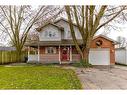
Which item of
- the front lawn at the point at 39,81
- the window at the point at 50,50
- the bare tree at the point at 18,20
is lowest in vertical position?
the front lawn at the point at 39,81

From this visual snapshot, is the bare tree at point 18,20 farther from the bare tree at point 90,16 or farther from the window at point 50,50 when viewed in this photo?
the bare tree at point 90,16

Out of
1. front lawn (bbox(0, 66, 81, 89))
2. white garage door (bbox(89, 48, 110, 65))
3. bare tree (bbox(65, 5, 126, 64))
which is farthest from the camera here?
white garage door (bbox(89, 48, 110, 65))

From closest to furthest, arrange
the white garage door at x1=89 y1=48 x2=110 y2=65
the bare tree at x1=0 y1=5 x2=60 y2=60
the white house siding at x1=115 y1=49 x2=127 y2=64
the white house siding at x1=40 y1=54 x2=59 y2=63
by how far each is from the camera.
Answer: the white house siding at x1=40 y1=54 x2=59 y2=63 < the white garage door at x1=89 y1=48 x2=110 y2=65 < the white house siding at x1=115 y1=49 x2=127 y2=64 < the bare tree at x1=0 y1=5 x2=60 y2=60

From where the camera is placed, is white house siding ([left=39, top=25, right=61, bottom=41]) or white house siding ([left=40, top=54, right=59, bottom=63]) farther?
white house siding ([left=39, top=25, right=61, bottom=41])

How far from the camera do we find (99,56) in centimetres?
2723

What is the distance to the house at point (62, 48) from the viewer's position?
27.2 m

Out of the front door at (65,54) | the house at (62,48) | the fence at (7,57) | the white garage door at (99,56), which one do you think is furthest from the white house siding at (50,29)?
the white garage door at (99,56)

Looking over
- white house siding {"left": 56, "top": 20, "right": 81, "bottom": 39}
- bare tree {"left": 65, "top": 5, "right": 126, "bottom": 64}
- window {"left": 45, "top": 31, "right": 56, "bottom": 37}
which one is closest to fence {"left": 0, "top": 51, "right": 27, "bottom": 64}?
window {"left": 45, "top": 31, "right": 56, "bottom": 37}

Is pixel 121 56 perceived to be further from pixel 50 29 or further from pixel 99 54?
pixel 50 29

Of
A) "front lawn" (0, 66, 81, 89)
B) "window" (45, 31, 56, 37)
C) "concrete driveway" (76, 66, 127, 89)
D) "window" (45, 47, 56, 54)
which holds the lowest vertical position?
"concrete driveway" (76, 66, 127, 89)

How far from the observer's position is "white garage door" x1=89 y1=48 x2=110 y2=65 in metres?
27.2

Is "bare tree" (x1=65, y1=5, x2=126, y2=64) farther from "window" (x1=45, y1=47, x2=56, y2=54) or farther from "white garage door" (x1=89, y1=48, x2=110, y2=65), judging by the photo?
"window" (x1=45, y1=47, x2=56, y2=54)

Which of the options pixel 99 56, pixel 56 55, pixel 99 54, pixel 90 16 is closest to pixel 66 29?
pixel 56 55
